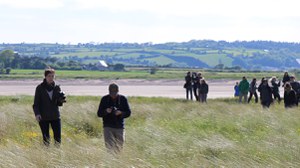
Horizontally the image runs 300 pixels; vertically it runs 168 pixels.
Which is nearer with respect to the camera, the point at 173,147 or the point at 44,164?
the point at 44,164

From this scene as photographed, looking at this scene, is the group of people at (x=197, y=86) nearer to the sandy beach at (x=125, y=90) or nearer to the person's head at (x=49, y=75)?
the sandy beach at (x=125, y=90)

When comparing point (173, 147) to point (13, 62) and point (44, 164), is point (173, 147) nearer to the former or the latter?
point (44, 164)

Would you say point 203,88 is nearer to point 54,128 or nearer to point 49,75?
point 54,128

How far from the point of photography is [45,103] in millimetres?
10609

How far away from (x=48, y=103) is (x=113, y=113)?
3.87 ft

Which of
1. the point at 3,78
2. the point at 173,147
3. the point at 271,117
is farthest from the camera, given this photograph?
the point at 3,78

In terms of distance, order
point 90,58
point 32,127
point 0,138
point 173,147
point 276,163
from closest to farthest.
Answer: point 276,163 → point 173,147 → point 0,138 → point 32,127 → point 90,58

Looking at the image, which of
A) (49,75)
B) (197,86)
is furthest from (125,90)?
(49,75)

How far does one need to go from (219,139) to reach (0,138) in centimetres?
416

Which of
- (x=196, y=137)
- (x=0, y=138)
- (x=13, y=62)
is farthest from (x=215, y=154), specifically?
(x=13, y=62)

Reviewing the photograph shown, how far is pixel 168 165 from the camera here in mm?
7844

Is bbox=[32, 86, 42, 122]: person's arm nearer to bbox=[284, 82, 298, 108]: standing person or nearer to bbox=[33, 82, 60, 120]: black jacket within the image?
bbox=[33, 82, 60, 120]: black jacket

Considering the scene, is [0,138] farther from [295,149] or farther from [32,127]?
[295,149]

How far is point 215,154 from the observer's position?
8.93 meters
